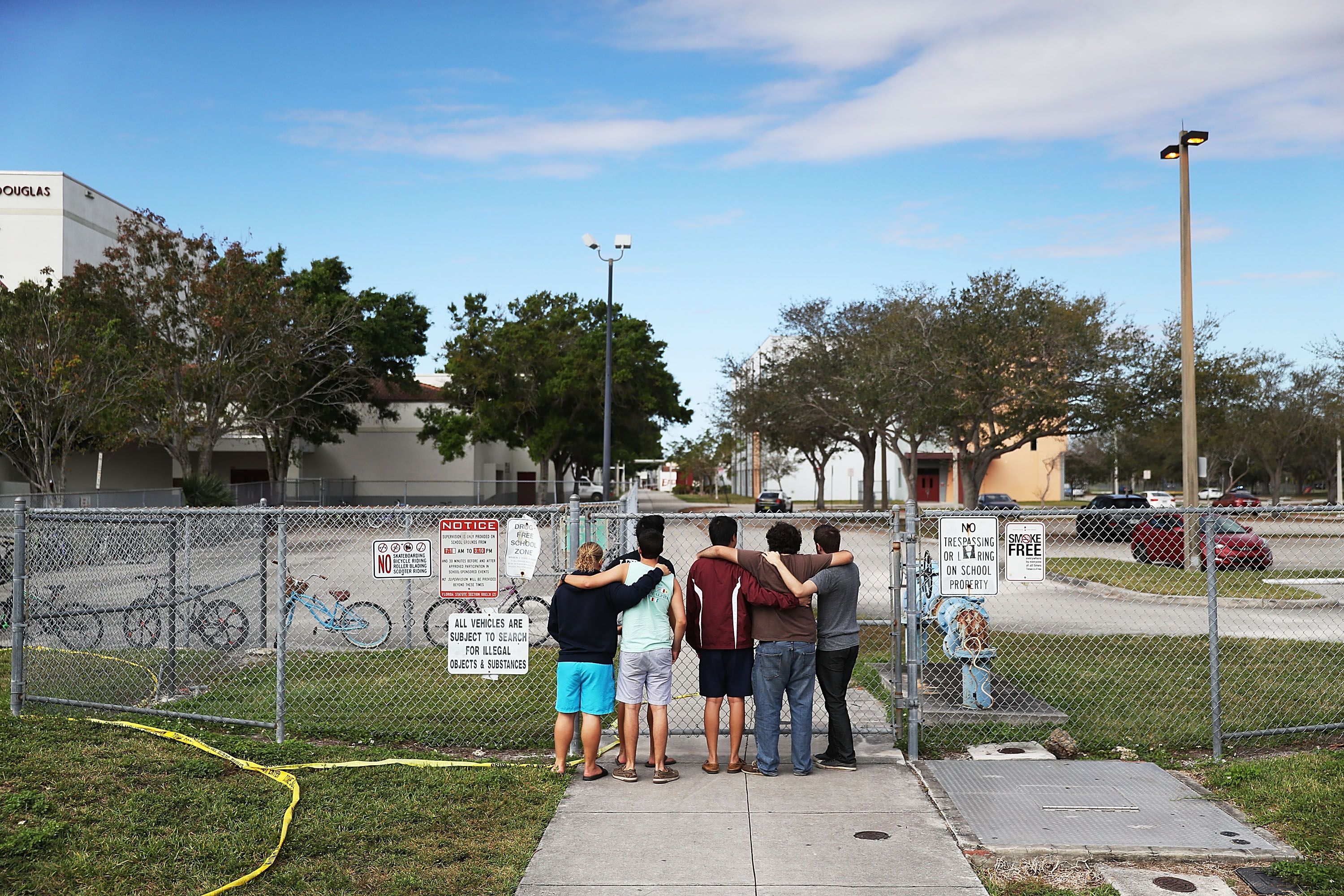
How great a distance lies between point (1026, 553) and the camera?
24.0 feet

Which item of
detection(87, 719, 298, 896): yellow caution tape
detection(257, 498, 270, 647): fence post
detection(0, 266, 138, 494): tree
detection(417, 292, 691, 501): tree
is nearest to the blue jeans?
detection(87, 719, 298, 896): yellow caution tape

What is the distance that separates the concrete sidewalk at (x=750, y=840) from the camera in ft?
16.7

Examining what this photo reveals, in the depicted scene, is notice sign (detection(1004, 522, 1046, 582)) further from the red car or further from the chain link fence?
the red car

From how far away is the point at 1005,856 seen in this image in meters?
5.48

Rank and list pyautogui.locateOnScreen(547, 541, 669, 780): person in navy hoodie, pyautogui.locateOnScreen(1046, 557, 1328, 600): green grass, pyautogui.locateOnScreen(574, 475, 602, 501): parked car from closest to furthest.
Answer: pyautogui.locateOnScreen(547, 541, 669, 780): person in navy hoodie → pyautogui.locateOnScreen(1046, 557, 1328, 600): green grass → pyautogui.locateOnScreen(574, 475, 602, 501): parked car

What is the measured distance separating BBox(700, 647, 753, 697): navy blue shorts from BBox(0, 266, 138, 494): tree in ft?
77.8

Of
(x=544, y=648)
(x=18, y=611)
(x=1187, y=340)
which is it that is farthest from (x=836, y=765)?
(x=1187, y=340)

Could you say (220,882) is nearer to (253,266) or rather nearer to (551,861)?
(551,861)

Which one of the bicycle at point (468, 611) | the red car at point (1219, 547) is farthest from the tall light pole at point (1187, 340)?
the bicycle at point (468, 611)

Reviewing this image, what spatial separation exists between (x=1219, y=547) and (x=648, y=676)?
14.5 metres

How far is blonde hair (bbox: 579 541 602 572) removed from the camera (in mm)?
6891

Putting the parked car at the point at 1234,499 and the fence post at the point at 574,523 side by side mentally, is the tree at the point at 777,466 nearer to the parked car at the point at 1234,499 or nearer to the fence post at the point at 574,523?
the parked car at the point at 1234,499

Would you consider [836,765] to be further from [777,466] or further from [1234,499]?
[777,466]

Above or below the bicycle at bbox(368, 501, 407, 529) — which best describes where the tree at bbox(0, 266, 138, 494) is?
above
